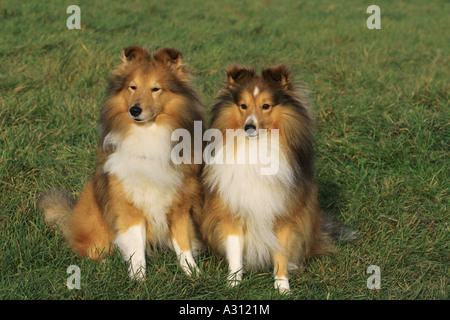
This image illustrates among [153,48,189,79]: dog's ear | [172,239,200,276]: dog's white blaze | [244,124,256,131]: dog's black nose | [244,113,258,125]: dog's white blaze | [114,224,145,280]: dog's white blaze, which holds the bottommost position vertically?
[172,239,200,276]: dog's white blaze

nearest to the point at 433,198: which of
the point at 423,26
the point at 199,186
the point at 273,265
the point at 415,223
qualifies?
the point at 415,223

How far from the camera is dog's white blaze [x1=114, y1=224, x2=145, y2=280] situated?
3.71m

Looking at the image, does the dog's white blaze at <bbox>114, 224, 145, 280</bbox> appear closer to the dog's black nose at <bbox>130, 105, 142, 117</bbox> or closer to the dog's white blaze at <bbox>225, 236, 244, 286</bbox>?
the dog's white blaze at <bbox>225, 236, 244, 286</bbox>

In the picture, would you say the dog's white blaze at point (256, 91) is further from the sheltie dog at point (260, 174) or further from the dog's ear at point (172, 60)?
the dog's ear at point (172, 60)

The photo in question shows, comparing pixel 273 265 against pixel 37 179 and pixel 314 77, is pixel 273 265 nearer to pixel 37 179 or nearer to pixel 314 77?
pixel 37 179

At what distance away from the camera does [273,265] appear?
154 inches

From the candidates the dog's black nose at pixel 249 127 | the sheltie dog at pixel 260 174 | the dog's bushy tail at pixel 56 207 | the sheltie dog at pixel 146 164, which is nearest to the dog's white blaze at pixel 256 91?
the sheltie dog at pixel 260 174

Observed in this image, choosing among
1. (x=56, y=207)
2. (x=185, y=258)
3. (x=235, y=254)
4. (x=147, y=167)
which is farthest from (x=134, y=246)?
(x=56, y=207)

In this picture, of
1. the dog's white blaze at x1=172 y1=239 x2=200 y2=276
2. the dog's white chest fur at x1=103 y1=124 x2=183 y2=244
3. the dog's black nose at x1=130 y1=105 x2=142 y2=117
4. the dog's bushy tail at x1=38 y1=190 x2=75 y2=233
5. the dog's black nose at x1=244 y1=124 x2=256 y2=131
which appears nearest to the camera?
the dog's black nose at x1=244 y1=124 x2=256 y2=131

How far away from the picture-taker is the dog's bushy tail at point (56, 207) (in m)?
4.20

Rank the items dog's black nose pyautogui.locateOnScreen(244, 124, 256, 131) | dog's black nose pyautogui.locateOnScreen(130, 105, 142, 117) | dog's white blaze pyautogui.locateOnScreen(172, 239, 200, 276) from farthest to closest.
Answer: dog's white blaze pyautogui.locateOnScreen(172, 239, 200, 276) < dog's black nose pyautogui.locateOnScreen(130, 105, 142, 117) < dog's black nose pyautogui.locateOnScreen(244, 124, 256, 131)

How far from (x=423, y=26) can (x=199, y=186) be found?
33.3 ft

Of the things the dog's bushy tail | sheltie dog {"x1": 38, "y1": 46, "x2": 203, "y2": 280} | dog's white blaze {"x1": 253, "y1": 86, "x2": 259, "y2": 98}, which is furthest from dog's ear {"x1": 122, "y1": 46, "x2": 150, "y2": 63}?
the dog's bushy tail

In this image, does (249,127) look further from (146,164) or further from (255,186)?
(146,164)
